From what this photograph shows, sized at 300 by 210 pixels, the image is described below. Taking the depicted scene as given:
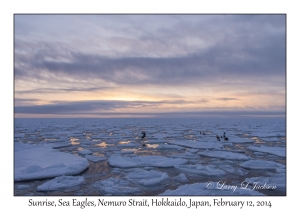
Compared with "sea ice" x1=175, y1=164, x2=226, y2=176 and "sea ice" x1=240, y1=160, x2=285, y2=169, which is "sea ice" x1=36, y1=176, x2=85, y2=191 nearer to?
"sea ice" x1=175, y1=164, x2=226, y2=176

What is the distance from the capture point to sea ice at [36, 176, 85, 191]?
624 centimetres

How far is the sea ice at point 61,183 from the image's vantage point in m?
6.24

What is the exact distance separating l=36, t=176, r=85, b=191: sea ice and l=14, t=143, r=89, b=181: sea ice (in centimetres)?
84

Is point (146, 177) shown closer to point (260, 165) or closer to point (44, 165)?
point (44, 165)

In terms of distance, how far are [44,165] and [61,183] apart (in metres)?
2.51

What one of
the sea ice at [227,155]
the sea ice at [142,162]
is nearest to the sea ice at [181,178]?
the sea ice at [142,162]

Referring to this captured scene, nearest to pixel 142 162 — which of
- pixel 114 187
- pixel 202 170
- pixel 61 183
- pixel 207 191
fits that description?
pixel 202 170

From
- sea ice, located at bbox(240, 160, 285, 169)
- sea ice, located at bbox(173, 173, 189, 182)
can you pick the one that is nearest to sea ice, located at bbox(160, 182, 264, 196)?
sea ice, located at bbox(173, 173, 189, 182)

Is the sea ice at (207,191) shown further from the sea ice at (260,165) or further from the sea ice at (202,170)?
the sea ice at (260,165)

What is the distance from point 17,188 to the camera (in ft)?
20.8

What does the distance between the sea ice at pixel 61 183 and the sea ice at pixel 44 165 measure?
84 cm

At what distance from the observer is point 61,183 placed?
Result: 6543mm
